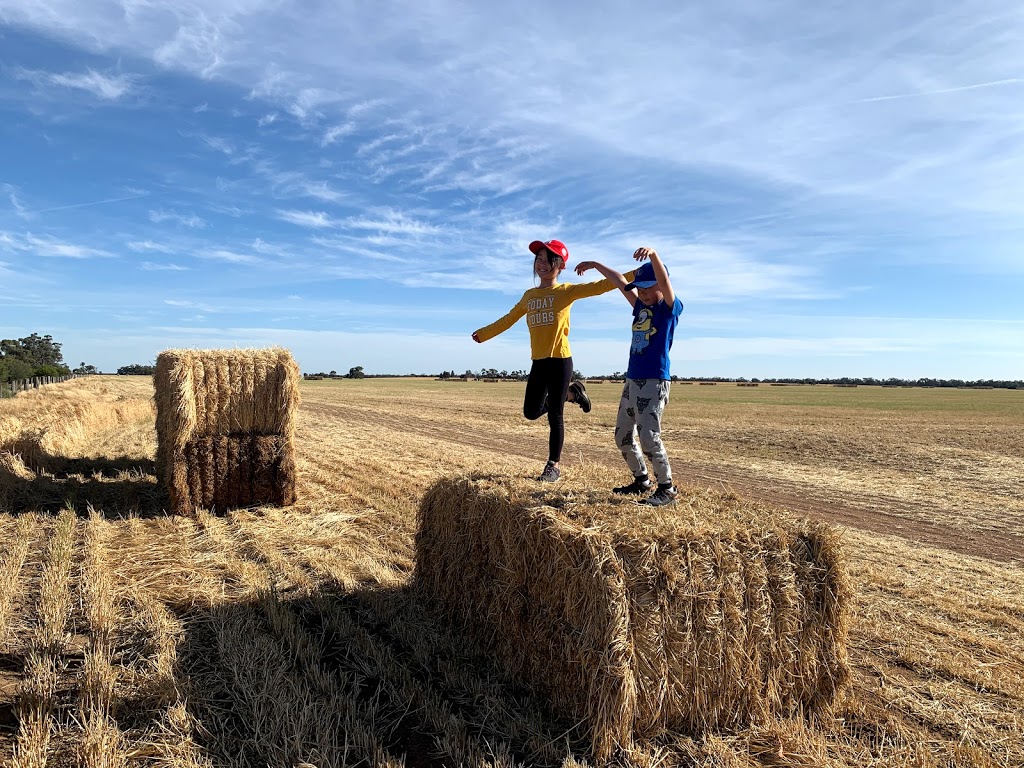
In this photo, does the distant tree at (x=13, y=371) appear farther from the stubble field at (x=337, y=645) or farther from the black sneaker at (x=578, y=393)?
the black sneaker at (x=578, y=393)

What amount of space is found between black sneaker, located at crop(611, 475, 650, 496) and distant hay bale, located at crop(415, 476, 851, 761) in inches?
20.8

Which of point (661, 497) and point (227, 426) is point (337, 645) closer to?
point (661, 497)

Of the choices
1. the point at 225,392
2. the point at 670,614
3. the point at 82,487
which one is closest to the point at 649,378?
the point at 670,614

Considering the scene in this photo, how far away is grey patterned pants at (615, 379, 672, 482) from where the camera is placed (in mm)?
4504

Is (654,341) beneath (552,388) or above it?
above

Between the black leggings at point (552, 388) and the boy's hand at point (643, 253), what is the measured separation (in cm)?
147

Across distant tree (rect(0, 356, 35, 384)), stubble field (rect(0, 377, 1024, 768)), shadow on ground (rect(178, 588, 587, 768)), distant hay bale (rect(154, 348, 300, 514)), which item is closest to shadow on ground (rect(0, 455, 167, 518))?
stubble field (rect(0, 377, 1024, 768))

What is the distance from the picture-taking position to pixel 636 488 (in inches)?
188

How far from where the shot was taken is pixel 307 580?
5.80 metres

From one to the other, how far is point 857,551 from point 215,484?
8300 mm

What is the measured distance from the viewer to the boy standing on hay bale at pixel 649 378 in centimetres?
452

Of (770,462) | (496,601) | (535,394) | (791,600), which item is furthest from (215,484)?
(770,462)

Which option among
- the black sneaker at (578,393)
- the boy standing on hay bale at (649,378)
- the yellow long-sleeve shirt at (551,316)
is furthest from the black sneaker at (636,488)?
the yellow long-sleeve shirt at (551,316)

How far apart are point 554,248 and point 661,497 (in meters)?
2.50
